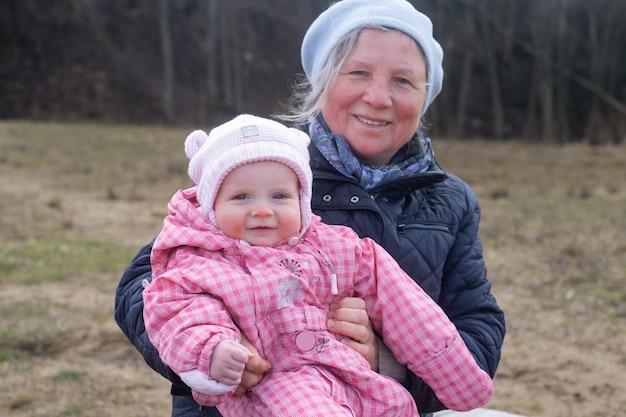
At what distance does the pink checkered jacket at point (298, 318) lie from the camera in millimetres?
1802

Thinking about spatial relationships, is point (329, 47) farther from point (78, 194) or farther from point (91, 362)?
point (78, 194)

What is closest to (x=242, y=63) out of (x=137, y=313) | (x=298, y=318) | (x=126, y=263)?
(x=126, y=263)

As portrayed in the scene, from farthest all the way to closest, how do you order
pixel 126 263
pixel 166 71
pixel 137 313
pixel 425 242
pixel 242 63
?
pixel 242 63, pixel 166 71, pixel 126 263, pixel 425 242, pixel 137 313

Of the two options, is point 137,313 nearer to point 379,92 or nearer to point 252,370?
point 252,370

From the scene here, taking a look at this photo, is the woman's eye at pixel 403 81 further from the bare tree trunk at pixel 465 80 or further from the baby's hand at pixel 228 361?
the bare tree trunk at pixel 465 80

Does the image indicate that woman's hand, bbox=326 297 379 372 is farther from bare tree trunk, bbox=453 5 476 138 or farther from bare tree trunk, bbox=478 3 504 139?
bare tree trunk, bbox=478 3 504 139

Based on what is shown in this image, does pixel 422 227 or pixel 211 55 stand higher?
pixel 422 227

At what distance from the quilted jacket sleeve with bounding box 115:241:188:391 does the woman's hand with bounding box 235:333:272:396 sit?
0.65 ft

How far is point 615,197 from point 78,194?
6951mm

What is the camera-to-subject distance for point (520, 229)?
27.9 feet

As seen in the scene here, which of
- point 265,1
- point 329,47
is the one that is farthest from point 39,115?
point 329,47

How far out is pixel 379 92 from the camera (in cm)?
230

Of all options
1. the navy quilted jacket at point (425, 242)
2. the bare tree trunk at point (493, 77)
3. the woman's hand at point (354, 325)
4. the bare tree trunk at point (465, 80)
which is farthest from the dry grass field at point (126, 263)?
the bare tree trunk at point (493, 77)

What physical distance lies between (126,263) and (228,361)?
552 cm
